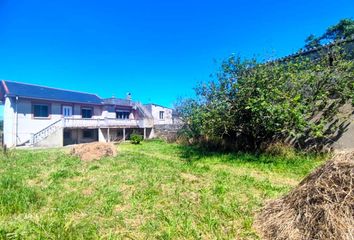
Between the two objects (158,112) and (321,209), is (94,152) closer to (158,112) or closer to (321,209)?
(321,209)

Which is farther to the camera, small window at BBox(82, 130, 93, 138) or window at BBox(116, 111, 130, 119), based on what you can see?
window at BBox(116, 111, 130, 119)

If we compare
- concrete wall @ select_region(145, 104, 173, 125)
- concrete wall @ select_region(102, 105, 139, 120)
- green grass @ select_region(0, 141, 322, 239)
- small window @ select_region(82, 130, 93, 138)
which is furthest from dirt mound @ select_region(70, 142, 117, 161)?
concrete wall @ select_region(145, 104, 173, 125)

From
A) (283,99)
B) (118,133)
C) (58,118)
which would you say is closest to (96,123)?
(58,118)

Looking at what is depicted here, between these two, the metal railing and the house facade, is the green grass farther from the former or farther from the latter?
the house facade

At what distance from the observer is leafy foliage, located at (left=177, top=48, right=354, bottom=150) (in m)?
9.08

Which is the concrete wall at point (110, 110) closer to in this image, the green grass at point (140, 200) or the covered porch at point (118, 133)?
the covered porch at point (118, 133)

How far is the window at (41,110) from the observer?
20.7 meters

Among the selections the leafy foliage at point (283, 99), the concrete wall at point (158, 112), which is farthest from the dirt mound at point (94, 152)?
the concrete wall at point (158, 112)

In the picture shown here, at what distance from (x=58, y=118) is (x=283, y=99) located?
1998cm

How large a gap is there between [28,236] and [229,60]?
9.77 meters

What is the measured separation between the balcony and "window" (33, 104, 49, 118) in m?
2.60

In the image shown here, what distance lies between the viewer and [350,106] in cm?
912

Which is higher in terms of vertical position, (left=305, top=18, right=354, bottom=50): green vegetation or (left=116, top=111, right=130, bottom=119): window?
(left=305, top=18, right=354, bottom=50): green vegetation

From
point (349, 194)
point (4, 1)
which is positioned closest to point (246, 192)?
point (349, 194)
